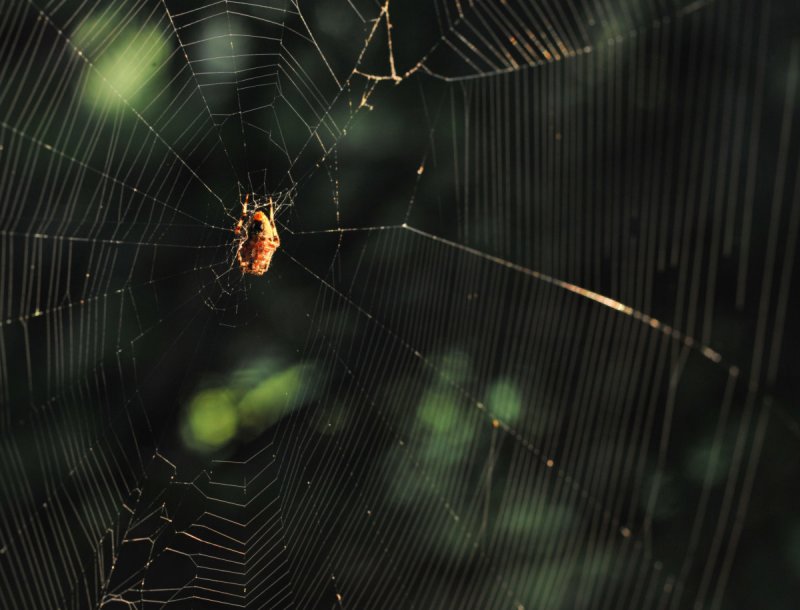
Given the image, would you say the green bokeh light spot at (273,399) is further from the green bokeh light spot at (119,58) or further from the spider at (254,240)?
the green bokeh light spot at (119,58)

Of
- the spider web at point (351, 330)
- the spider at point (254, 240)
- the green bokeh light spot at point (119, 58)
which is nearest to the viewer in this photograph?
the spider web at point (351, 330)

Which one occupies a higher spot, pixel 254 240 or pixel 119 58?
pixel 119 58

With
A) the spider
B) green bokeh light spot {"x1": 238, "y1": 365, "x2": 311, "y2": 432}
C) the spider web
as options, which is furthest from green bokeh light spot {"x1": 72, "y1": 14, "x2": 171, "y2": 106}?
green bokeh light spot {"x1": 238, "y1": 365, "x2": 311, "y2": 432}

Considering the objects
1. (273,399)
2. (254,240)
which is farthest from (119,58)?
(273,399)

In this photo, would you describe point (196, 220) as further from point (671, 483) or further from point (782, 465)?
Answer: point (782, 465)

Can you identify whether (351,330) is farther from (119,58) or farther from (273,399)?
(119,58)

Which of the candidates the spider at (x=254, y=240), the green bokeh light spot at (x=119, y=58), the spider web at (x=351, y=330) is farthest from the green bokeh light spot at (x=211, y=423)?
the green bokeh light spot at (x=119, y=58)

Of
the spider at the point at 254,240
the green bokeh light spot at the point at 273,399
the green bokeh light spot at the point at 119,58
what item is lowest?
the green bokeh light spot at the point at 273,399

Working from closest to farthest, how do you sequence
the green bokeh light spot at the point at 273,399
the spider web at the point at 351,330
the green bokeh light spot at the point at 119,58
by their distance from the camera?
the spider web at the point at 351,330, the green bokeh light spot at the point at 119,58, the green bokeh light spot at the point at 273,399
